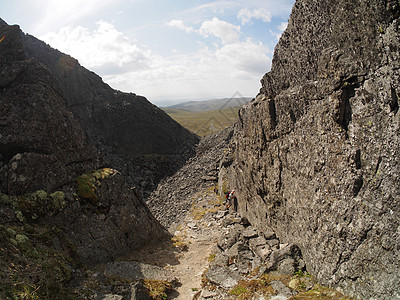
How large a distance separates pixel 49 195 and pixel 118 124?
4679 cm

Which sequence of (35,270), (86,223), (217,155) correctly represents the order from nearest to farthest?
(35,270) → (86,223) → (217,155)

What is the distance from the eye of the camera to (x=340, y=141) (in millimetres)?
12992

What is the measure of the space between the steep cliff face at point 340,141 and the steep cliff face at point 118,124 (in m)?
39.8

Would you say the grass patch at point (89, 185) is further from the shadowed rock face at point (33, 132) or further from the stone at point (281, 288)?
the stone at point (281, 288)

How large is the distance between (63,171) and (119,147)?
41.5 metres

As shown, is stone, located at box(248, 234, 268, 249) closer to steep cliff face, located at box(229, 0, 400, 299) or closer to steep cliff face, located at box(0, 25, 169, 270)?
steep cliff face, located at box(229, 0, 400, 299)

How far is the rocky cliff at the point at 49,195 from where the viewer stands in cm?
1292

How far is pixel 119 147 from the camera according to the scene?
60875 mm

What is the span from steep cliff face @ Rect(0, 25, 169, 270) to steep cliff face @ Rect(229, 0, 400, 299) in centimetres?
1281

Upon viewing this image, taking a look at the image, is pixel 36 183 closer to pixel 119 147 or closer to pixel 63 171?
pixel 63 171

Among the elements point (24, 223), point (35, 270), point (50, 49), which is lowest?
point (35, 270)

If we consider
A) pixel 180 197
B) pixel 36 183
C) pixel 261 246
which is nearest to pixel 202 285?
pixel 261 246

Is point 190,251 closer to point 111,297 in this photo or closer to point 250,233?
point 250,233

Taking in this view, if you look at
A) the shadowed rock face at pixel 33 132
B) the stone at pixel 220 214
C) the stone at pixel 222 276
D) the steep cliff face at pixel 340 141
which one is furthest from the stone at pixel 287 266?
the stone at pixel 220 214
